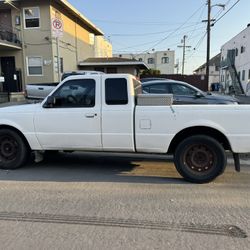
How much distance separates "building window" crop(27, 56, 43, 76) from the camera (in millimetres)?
22047

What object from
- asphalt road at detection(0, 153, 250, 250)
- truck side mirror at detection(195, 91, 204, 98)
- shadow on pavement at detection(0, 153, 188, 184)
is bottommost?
shadow on pavement at detection(0, 153, 188, 184)

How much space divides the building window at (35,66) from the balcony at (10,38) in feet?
3.96

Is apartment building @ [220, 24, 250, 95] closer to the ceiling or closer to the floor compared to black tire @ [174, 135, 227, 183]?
closer to the ceiling

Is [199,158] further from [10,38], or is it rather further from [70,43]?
[70,43]

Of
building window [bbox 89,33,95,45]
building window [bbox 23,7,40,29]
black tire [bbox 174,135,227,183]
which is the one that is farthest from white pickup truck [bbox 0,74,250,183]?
building window [bbox 89,33,95,45]

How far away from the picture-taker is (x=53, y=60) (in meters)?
21.8

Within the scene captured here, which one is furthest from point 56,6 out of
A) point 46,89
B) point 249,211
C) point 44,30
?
point 249,211

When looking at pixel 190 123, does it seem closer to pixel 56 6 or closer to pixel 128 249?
pixel 128 249

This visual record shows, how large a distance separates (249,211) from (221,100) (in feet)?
23.3

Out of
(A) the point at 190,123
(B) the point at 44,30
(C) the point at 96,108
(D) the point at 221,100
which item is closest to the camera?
(A) the point at 190,123

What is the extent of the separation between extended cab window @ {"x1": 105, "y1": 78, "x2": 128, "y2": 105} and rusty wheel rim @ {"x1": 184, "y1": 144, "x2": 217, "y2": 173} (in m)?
1.45

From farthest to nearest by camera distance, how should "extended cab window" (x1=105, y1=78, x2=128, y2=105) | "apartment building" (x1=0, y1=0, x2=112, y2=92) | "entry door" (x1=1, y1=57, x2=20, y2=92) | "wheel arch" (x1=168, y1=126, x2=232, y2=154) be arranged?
1. "entry door" (x1=1, y1=57, x2=20, y2=92)
2. "apartment building" (x1=0, y1=0, x2=112, y2=92)
3. "extended cab window" (x1=105, y1=78, x2=128, y2=105)
4. "wheel arch" (x1=168, y1=126, x2=232, y2=154)

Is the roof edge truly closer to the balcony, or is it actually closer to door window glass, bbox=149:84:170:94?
the balcony

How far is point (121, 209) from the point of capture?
4.18 m
